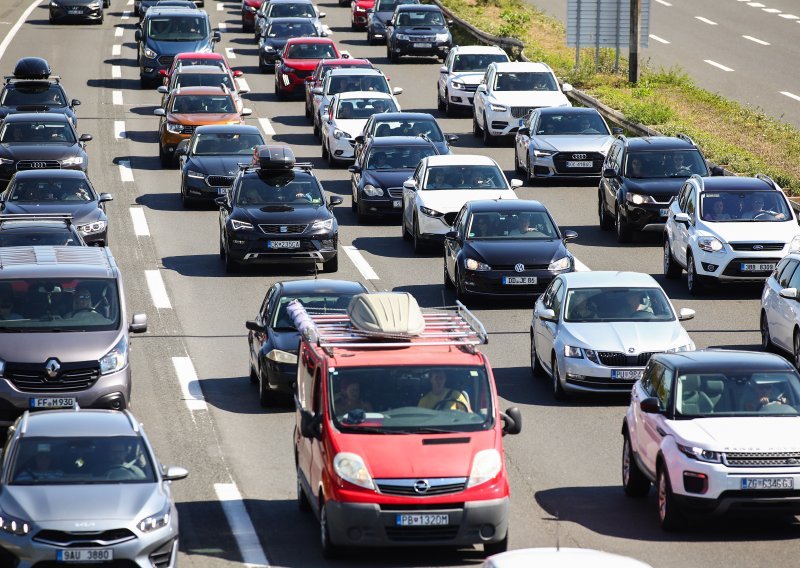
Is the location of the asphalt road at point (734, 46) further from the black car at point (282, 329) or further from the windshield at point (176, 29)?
the black car at point (282, 329)

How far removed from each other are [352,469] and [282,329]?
23.8ft

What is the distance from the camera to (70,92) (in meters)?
53.7

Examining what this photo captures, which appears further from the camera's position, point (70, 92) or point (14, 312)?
point (70, 92)

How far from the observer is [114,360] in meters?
20.0

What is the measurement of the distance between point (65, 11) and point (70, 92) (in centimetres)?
1524

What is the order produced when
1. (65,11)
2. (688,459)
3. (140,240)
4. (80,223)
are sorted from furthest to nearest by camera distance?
1. (65,11)
2. (140,240)
3. (80,223)
4. (688,459)

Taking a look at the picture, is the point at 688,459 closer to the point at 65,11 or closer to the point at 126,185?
the point at 126,185

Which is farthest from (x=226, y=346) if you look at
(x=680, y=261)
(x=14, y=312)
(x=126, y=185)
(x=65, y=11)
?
(x=65, y=11)

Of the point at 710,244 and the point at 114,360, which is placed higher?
the point at 114,360

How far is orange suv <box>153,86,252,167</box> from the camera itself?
42125 millimetres

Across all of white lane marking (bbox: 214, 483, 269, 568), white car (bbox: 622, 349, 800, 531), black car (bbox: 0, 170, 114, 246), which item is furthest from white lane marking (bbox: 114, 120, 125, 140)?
white car (bbox: 622, 349, 800, 531)

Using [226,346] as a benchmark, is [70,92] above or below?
below

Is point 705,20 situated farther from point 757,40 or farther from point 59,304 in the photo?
point 59,304

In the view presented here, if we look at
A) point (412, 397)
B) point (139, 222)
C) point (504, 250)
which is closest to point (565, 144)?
point (139, 222)
